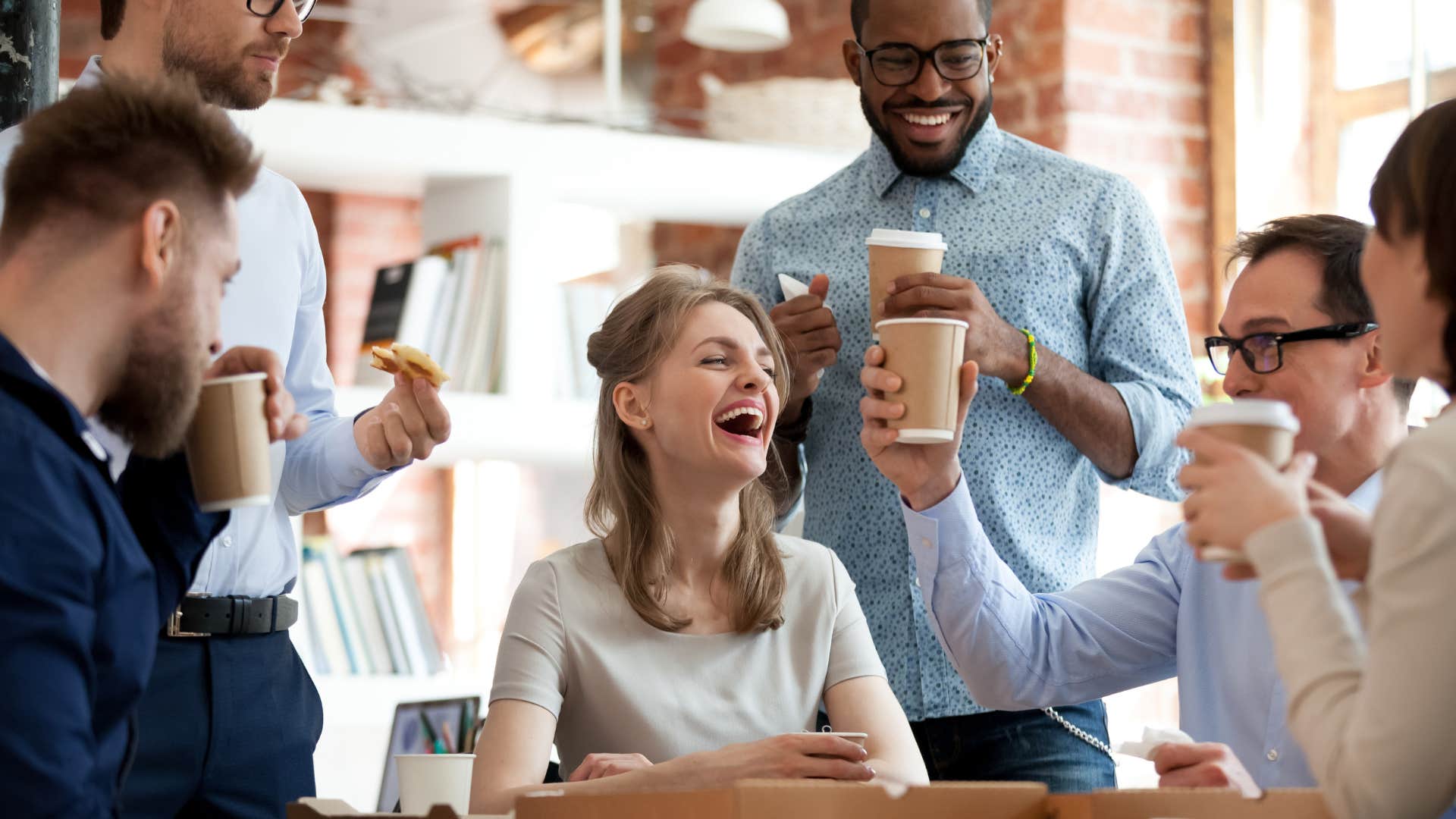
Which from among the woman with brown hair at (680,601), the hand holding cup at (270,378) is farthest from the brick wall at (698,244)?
the hand holding cup at (270,378)

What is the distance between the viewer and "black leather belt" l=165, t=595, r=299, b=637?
79.0 inches

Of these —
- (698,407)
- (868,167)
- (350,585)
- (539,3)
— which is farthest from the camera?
(539,3)

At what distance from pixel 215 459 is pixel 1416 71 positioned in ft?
11.8

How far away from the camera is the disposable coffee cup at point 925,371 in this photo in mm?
1819

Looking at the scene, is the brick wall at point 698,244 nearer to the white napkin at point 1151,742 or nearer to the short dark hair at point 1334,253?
the short dark hair at point 1334,253

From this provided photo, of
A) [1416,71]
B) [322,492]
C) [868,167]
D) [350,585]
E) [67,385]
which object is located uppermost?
[1416,71]

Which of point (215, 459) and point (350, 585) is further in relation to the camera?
point (350, 585)

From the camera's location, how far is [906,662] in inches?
93.2

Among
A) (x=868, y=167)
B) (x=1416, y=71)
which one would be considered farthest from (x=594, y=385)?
(x=1416, y=71)

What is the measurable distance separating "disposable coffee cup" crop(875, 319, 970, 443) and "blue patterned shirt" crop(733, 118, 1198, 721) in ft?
1.76

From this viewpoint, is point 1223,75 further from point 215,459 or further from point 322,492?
point 215,459

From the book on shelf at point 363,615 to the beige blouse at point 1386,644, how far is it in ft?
9.55

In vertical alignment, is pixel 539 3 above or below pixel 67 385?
above

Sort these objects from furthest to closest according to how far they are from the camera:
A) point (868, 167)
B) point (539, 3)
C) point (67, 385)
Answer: point (539, 3) < point (868, 167) < point (67, 385)
